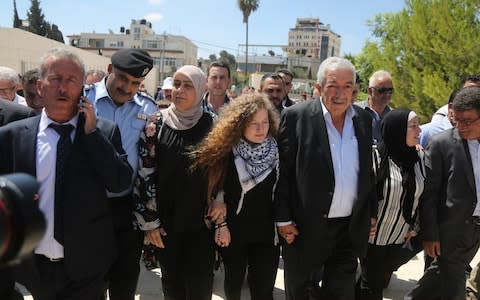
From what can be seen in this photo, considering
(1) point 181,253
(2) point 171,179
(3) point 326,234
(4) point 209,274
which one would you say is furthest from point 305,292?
(2) point 171,179

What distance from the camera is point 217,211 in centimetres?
290

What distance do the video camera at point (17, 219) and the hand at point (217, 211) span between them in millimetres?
1929

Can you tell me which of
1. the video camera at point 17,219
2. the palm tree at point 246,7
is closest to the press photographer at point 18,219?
the video camera at point 17,219

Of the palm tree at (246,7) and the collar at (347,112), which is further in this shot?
the palm tree at (246,7)

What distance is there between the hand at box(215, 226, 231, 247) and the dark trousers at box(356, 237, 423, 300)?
1.18 metres

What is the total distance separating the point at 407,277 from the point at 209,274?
2.72 m

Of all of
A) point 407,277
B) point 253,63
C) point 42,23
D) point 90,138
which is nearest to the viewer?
point 90,138

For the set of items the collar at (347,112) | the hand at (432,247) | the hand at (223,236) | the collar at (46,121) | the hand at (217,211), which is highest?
the collar at (347,112)

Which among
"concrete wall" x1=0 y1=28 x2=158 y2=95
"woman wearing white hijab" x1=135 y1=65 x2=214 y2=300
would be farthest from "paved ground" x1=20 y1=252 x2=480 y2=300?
"concrete wall" x1=0 y1=28 x2=158 y2=95

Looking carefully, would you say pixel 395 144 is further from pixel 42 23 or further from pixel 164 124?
pixel 42 23

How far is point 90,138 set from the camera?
2.21 metres

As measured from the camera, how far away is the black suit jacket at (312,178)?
285 cm

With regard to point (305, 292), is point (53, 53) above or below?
above

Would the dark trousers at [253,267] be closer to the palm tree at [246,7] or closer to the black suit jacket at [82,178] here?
the black suit jacket at [82,178]
